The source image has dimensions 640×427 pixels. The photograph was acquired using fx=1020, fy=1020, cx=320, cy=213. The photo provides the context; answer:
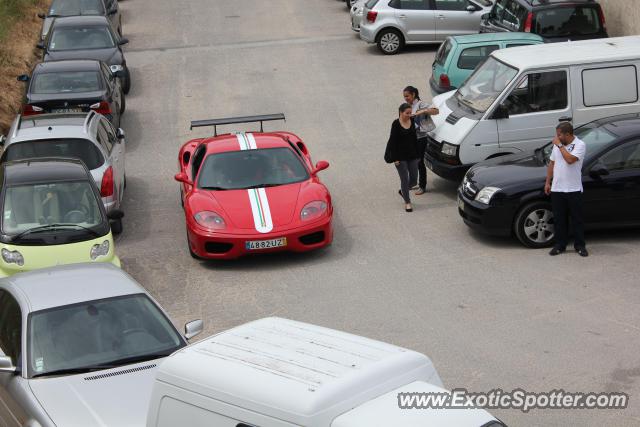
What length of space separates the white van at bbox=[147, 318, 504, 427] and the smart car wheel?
20.0 m

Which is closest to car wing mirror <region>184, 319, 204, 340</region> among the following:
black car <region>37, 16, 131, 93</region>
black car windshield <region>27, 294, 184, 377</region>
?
black car windshield <region>27, 294, 184, 377</region>

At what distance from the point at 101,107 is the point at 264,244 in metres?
7.05

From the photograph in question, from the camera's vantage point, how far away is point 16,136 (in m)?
15.4

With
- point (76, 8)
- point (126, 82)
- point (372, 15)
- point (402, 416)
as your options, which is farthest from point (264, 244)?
point (76, 8)

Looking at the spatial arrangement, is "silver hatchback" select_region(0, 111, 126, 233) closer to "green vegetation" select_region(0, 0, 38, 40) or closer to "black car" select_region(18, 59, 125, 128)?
"black car" select_region(18, 59, 125, 128)

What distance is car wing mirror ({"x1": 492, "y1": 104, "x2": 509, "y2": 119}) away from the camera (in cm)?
1503

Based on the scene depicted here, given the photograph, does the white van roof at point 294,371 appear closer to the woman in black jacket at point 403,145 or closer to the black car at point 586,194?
the black car at point 586,194

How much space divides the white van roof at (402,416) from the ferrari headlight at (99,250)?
7.70 meters

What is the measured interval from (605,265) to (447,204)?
3.57m

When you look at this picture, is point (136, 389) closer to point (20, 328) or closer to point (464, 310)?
point (20, 328)

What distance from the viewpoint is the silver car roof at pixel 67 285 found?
27.9 feet

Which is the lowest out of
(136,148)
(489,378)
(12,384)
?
(136,148)

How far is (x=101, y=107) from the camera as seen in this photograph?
738 inches

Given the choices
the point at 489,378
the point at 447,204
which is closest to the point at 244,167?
the point at 447,204
